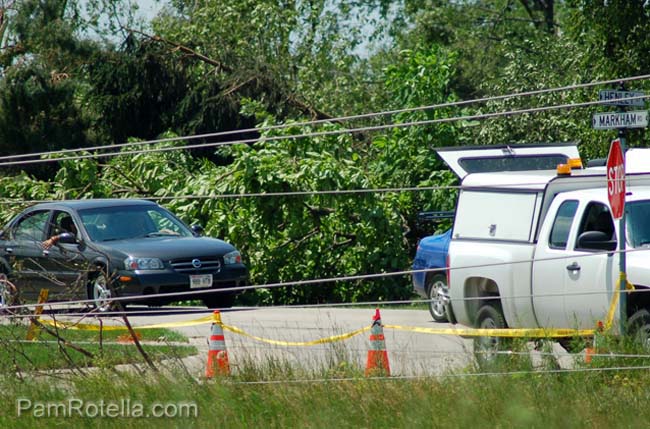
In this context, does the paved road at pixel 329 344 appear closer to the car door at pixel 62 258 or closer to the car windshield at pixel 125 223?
the car door at pixel 62 258

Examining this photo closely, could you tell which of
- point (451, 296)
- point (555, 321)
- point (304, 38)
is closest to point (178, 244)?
point (451, 296)

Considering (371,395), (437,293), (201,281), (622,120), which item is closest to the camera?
(371,395)

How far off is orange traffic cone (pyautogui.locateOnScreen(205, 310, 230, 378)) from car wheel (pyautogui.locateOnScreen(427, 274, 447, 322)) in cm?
522

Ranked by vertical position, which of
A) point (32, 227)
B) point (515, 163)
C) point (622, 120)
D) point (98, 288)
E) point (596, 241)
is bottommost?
point (98, 288)

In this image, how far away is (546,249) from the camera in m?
11.1

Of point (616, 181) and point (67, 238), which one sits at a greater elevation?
point (616, 181)

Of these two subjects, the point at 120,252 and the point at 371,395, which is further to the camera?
the point at 120,252

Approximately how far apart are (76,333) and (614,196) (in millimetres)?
6459

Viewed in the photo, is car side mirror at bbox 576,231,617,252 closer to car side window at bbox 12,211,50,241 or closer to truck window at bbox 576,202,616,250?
truck window at bbox 576,202,616,250

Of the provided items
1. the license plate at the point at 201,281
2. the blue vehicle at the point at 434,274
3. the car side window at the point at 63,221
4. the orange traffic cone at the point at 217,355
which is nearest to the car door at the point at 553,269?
the orange traffic cone at the point at 217,355

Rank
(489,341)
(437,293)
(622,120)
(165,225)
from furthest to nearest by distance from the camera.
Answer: (165,225), (437,293), (622,120), (489,341)

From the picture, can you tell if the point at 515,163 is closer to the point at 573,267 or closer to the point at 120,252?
the point at 573,267

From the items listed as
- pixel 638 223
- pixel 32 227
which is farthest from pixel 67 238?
pixel 638 223

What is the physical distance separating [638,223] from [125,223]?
859 cm
